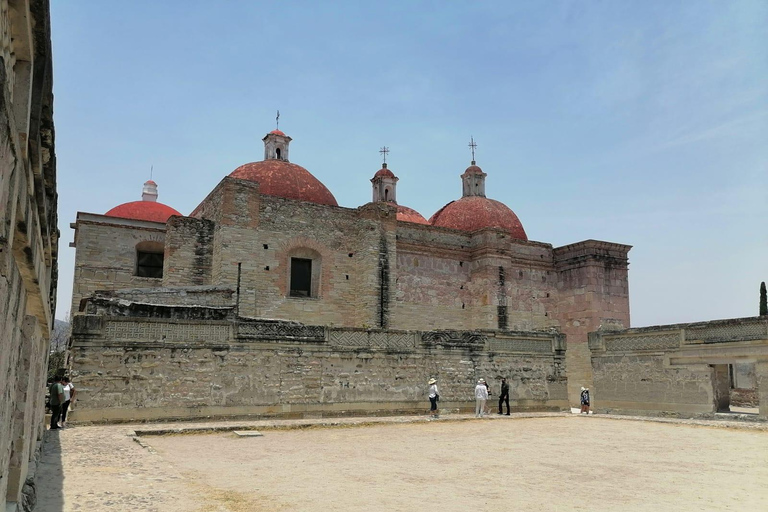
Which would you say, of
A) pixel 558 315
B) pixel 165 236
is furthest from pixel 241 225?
pixel 558 315

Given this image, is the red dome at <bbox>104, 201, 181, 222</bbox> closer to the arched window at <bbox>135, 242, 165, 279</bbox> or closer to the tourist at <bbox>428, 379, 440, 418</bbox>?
the arched window at <bbox>135, 242, 165, 279</bbox>

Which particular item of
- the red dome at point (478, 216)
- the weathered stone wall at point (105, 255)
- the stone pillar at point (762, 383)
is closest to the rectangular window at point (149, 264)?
the weathered stone wall at point (105, 255)

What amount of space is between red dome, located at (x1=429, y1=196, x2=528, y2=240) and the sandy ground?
1461 centimetres

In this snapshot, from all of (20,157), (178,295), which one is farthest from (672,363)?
(20,157)

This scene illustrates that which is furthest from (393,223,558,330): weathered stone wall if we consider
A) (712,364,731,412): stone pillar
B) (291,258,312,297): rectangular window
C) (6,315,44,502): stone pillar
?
(6,315,44,502): stone pillar

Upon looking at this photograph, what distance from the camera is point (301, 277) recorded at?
19.6m

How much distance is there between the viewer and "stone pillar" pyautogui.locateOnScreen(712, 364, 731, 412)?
567 inches

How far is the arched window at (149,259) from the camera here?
20.0 m

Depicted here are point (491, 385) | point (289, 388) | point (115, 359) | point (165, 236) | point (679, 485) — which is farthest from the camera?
point (165, 236)

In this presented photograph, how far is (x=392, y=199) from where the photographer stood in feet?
97.6

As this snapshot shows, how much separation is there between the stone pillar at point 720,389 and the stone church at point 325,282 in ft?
12.3

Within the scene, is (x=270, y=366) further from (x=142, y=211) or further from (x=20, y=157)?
(x=142, y=211)

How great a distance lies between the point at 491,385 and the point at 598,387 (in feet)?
10.3

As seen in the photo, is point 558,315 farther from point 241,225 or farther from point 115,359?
point 115,359
